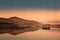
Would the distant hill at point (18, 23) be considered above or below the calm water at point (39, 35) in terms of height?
above

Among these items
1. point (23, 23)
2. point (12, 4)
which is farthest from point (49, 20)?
point (12, 4)

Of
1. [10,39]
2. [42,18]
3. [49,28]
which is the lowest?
[10,39]

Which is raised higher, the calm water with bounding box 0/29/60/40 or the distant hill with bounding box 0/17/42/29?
the distant hill with bounding box 0/17/42/29

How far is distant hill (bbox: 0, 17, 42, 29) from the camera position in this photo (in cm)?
170

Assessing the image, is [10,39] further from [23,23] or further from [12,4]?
[12,4]

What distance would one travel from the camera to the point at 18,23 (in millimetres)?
1722

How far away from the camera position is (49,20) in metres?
1.74

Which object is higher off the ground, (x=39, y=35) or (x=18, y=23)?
(x=18, y=23)

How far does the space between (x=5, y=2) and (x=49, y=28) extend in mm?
655

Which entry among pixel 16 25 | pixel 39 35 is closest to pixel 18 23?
pixel 16 25

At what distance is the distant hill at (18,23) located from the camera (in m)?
1.70

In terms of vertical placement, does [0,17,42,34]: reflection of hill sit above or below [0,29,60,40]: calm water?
above

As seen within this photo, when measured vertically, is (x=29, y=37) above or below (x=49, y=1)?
below

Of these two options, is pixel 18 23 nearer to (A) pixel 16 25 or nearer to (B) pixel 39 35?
(A) pixel 16 25
